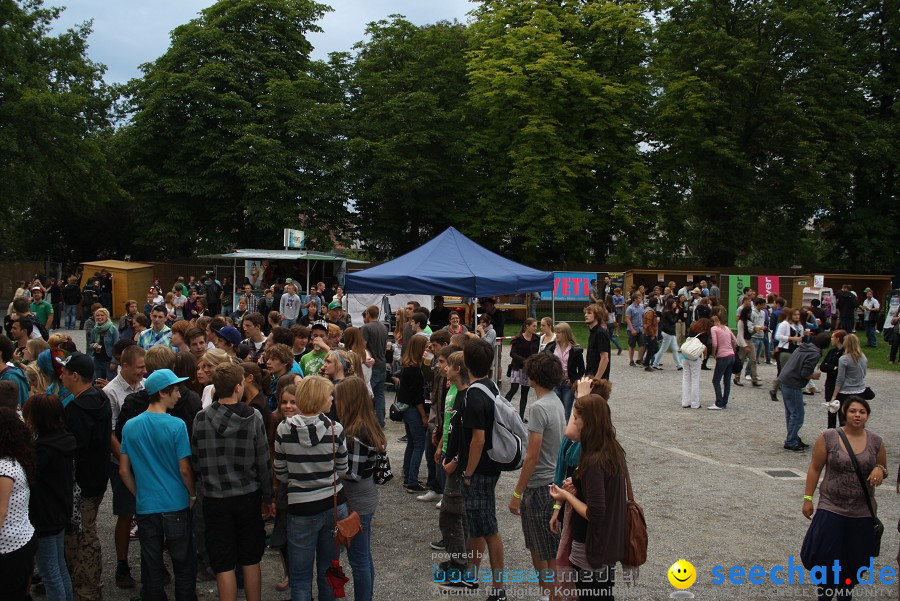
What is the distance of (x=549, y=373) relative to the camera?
16.0 feet

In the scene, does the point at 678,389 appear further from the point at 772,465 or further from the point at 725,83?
the point at 725,83

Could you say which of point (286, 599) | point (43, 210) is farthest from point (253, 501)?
point (43, 210)

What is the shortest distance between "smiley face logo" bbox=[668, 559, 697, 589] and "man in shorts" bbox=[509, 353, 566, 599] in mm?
1205

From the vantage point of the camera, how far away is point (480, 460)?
16.1ft

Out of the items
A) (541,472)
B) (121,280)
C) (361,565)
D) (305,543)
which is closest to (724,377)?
(541,472)

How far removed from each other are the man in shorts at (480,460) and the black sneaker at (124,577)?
2.46 metres

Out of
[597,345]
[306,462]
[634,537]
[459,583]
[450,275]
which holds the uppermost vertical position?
[450,275]

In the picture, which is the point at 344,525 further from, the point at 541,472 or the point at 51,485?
the point at 51,485

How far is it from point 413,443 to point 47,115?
25556 mm

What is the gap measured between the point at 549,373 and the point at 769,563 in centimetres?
260

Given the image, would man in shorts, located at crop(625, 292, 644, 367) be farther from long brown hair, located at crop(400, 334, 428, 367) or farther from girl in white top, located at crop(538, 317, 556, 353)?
long brown hair, located at crop(400, 334, 428, 367)

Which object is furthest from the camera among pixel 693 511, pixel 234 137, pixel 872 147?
pixel 234 137

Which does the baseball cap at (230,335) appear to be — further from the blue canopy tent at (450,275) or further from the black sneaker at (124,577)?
the blue canopy tent at (450,275)

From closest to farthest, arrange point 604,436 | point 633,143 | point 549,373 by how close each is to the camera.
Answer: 1. point 604,436
2. point 549,373
3. point 633,143
